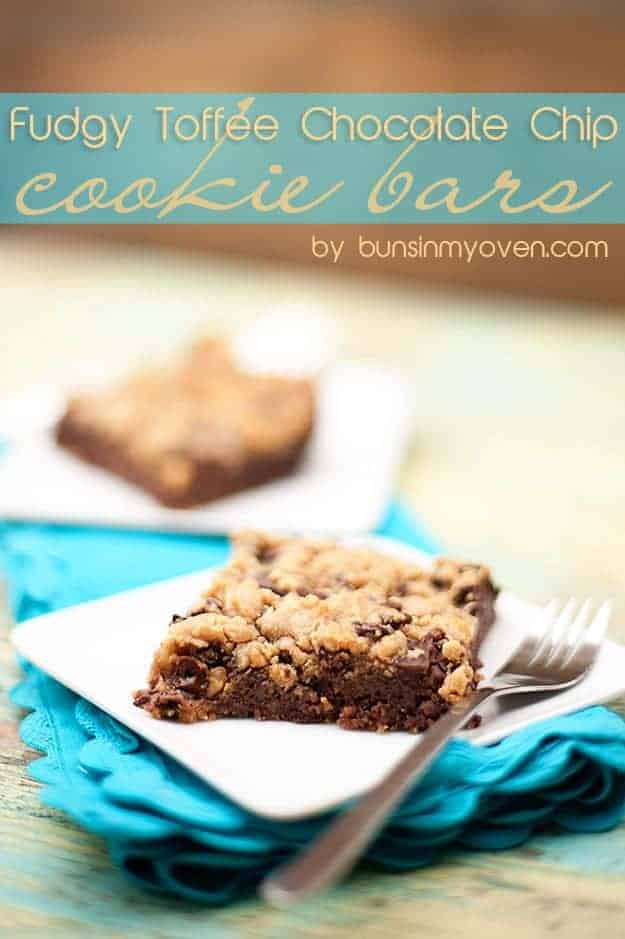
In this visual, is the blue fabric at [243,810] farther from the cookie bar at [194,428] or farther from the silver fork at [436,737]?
the cookie bar at [194,428]

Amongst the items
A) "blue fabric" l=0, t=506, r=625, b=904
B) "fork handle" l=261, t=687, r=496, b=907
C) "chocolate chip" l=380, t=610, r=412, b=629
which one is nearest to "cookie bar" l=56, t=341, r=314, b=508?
"blue fabric" l=0, t=506, r=625, b=904

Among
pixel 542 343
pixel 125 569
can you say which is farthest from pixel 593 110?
pixel 125 569

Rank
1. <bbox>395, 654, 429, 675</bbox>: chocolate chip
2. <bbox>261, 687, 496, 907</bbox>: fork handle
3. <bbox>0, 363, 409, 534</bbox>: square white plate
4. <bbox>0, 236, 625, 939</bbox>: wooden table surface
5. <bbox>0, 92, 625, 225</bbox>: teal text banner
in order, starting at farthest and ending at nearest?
<bbox>0, 92, 625, 225</bbox>: teal text banner
<bbox>0, 363, 409, 534</bbox>: square white plate
<bbox>395, 654, 429, 675</bbox>: chocolate chip
<bbox>0, 236, 625, 939</bbox>: wooden table surface
<bbox>261, 687, 496, 907</bbox>: fork handle

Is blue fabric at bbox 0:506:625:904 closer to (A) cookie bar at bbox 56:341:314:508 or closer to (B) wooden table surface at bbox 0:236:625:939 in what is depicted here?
(B) wooden table surface at bbox 0:236:625:939

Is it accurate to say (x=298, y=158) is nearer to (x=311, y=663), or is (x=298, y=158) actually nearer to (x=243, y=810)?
(x=311, y=663)

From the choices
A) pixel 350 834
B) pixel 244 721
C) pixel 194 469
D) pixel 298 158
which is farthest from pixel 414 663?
pixel 298 158

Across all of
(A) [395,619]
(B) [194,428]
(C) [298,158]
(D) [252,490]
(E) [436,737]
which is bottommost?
(E) [436,737]
